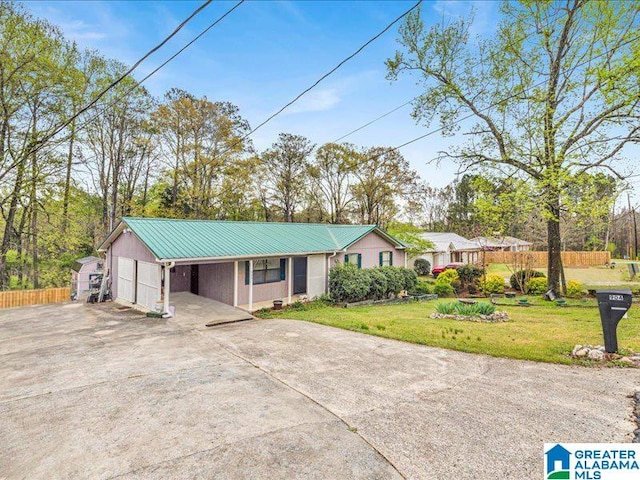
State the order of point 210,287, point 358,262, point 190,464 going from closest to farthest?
point 190,464 < point 210,287 < point 358,262

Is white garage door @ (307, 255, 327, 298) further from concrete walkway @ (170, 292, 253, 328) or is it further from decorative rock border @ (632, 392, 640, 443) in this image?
decorative rock border @ (632, 392, 640, 443)

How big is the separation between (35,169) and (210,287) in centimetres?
1355

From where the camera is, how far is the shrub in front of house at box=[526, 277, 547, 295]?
1804 centimetres

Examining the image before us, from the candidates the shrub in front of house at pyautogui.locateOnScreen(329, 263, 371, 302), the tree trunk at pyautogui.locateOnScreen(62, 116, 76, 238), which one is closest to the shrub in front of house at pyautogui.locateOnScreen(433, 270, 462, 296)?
the shrub in front of house at pyautogui.locateOnScreen(329, 263, 371, 302)

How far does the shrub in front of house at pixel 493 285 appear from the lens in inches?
738

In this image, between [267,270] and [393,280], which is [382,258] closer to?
[393,280]

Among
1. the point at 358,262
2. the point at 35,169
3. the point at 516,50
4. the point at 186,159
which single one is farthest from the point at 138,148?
the point at 516,50

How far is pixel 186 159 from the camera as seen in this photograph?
25.3 meters

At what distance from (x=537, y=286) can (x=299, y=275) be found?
517 inches

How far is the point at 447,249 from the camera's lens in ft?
111

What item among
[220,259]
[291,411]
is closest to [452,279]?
[220,259]

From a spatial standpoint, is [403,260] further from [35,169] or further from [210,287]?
[35,169]

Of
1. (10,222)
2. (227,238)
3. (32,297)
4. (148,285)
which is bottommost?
(32,297)

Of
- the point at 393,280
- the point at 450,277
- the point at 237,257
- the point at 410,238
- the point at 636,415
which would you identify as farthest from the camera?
the point at 410,238
